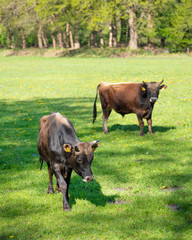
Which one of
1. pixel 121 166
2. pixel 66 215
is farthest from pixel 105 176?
pixel 66 215

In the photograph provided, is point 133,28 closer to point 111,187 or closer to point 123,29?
point 123,29

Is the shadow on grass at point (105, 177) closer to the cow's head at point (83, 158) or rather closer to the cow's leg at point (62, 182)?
the cow's leg at point (62, 182)

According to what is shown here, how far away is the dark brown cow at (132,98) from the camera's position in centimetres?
1157

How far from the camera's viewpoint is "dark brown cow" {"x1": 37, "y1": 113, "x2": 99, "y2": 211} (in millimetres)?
5629

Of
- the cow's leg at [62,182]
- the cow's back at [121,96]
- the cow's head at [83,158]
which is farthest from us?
the cow's back at [121,96]

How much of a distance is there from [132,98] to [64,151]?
6297mm

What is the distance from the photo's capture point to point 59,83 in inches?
1070

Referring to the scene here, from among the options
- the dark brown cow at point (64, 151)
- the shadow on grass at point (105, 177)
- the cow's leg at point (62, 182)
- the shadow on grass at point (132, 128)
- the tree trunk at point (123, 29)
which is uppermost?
the tree trunk at point (123, 29)

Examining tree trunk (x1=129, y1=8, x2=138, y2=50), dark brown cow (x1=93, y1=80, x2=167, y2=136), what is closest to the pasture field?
dark brown cow (x1=93, y1=80, x2=167, y2=136)

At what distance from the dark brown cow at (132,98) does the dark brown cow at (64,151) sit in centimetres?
540

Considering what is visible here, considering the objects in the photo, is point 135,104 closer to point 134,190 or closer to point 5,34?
point 134,190

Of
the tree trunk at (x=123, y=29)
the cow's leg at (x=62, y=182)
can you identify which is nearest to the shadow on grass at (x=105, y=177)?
the cow's leg at (x=62, y=182)

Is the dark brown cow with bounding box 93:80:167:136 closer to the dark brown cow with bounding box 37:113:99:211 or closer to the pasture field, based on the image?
the pasture field

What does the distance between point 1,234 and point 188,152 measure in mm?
6033
